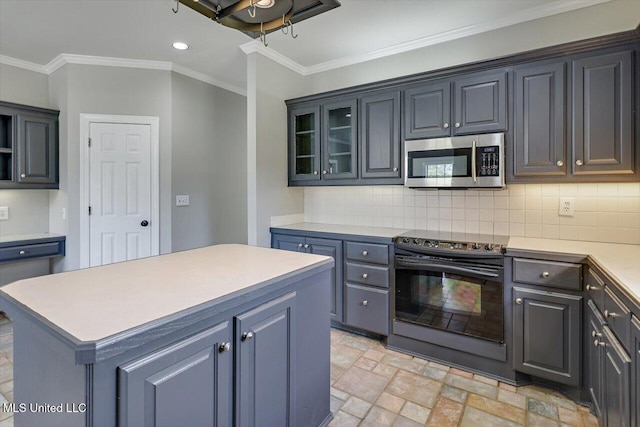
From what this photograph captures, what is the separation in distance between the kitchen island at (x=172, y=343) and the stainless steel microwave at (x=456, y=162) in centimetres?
143

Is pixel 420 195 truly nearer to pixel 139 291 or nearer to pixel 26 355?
pixel 139 291

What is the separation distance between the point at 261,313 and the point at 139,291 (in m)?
0.45

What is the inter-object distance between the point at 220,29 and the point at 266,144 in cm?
106

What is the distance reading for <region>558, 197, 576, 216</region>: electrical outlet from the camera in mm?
2480

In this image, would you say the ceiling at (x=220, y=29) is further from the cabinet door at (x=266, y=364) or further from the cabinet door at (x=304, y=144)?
the cabinet door at (x=266, y=364)

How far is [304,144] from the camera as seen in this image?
3.51m

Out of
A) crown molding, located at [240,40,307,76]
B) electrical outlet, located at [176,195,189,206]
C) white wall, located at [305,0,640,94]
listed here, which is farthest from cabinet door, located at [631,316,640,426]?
electrical outlet, located at [176,195,189,206]

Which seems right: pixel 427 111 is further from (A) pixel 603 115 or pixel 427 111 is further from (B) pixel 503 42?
(A) pixel 603 115

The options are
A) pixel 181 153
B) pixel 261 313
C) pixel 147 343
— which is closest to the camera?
pixel 147 343

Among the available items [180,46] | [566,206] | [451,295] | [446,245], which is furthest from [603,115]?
[180,46]

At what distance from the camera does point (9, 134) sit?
3.45 m

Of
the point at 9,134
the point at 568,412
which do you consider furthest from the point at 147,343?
the point at 9,134

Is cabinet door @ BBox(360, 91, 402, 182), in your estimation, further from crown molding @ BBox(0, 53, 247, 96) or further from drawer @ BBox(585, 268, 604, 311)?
crown molding @ BBox(0, 53, 247, 96)

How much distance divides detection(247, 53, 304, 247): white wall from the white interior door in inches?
50.4
